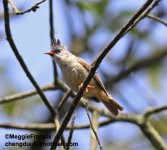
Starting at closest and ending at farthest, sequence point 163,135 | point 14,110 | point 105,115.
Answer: point 105,115
point 163,135
point 14,110

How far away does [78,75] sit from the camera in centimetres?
469

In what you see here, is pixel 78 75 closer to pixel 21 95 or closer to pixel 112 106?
pixel 112 106

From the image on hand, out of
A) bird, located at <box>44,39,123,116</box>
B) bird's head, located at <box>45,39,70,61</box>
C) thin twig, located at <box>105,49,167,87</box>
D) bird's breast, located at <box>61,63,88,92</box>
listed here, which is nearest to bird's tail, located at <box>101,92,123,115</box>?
bird, located at <box>44,39,123,116</box>

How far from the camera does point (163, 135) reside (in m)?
6.23

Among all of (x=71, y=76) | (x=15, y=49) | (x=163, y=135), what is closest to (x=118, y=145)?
(x=163, y=135)

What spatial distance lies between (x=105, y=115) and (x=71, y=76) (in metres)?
1.07

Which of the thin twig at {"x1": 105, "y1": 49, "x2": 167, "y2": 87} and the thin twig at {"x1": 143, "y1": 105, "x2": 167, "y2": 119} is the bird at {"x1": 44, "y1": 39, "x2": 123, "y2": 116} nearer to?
the thin twig at {"x1": 143, "y1": 105, "x2": 167, "y2": 119}

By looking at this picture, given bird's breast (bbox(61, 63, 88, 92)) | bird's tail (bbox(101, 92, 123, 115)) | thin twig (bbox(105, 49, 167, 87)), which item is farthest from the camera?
thin twig (bbox(105, 49, 167, 87))

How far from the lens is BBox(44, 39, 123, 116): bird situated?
183 inches

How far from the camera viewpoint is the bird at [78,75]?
4.66m

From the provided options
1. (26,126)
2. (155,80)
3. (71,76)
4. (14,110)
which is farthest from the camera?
(155,80)

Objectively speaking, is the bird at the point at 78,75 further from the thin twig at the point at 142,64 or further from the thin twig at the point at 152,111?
the thin twig at the point at 142,64

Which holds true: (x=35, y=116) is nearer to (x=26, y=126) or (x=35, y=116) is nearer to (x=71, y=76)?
(x=26, y=126)

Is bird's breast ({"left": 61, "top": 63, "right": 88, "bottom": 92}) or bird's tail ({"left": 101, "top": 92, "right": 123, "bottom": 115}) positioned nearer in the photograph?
bird's breast ({"left": 61, "top": 63, "right": 88, "bottom": 92})
